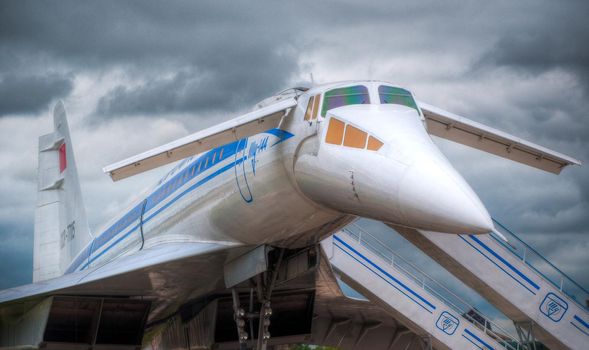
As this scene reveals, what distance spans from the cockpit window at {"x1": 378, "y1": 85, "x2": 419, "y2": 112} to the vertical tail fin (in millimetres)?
13060

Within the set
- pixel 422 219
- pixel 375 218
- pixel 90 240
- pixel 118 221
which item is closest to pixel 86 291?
pixel 118 221

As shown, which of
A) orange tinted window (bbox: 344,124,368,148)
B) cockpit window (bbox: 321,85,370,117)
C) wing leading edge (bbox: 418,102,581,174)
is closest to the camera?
orange tinted window (bbox: 344,124,368,148)

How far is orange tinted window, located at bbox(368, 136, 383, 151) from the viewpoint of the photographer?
7.44 meters

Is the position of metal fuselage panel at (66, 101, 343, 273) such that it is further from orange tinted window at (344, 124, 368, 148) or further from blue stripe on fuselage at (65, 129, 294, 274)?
orange tinted window at (344, 124, 368, 148)

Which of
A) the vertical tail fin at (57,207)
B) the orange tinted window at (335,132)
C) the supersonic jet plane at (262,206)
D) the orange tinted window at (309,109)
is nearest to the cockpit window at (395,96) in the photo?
the supersonic jet plane at (262,206)

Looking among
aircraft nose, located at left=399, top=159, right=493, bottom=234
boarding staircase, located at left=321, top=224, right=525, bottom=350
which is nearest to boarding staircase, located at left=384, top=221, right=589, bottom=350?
boarding staircase, located at left=321, top=224, right=525, bottom=350

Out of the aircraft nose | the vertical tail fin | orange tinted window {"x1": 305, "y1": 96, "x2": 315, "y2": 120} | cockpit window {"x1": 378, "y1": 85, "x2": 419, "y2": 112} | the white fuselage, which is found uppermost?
the vertical tail fin

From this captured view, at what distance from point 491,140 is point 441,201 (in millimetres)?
2882

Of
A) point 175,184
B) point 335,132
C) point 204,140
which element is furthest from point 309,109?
point 175,184

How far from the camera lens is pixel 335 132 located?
7.98m

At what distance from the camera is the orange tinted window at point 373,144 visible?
7.44m

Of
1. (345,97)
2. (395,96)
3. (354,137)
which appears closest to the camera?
(354,137)

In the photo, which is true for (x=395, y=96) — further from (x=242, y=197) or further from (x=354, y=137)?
(x=242, y=197)

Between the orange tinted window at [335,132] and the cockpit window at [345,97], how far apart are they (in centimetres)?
23
